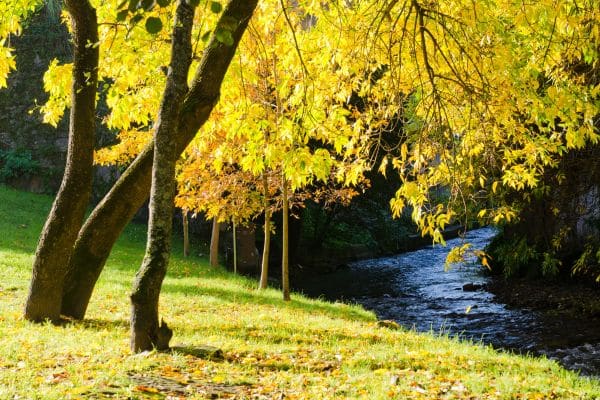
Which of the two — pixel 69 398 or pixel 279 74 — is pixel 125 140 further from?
pixel 69 398

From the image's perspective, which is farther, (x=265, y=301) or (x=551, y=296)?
(x=551, y=296)

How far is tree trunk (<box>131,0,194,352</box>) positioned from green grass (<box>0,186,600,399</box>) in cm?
58

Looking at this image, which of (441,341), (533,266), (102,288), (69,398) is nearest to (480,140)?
(441,341)

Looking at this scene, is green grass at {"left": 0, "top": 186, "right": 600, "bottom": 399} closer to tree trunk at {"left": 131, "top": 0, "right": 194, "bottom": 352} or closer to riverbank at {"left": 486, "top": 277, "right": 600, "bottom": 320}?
tree trunk at {"left": 131, "top": 0, "right": 194, "bottom": 352}

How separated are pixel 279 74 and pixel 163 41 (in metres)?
4.04

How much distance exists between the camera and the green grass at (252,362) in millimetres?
4941

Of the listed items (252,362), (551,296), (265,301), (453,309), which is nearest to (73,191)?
(252,362)

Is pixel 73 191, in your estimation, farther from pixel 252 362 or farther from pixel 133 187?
pixel 252 362

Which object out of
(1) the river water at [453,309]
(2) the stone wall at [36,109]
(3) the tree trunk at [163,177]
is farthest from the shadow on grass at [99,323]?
(2) the stone wall at [36,109]

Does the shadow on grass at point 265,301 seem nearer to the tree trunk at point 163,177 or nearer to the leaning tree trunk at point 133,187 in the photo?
the leaning tree trunk at point 133,187

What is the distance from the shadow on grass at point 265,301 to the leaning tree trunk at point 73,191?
15.5 feet

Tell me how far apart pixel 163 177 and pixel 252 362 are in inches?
81.6

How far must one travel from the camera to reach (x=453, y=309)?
15000 mm

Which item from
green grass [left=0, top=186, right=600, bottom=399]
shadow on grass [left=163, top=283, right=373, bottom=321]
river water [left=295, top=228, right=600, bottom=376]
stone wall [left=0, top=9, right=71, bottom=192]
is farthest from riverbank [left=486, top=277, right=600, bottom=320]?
stone wall [left=0, top=9, right=71, bottom=192]
